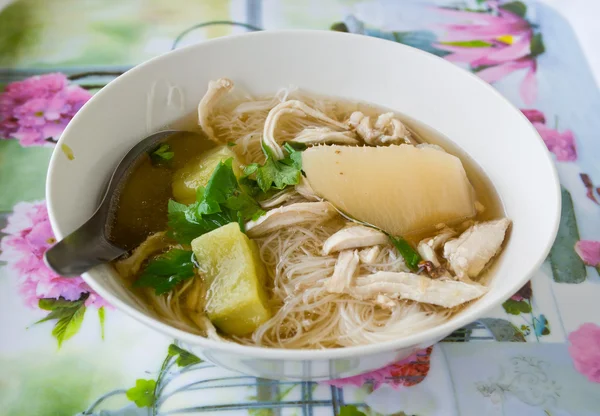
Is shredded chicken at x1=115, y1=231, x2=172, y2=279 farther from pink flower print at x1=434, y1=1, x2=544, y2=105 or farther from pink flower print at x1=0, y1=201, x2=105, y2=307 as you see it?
pink flower print at x1=434, y1=1, x2=544, y2=105

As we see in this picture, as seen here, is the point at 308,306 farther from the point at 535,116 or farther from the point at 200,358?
the point at 535,116

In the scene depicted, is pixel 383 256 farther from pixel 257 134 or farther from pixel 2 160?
pixel 2 160

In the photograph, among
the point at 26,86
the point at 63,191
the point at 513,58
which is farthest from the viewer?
the point at 513,58

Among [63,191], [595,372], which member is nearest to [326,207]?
[63,191]

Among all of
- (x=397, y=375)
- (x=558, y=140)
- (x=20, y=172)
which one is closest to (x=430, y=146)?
(x=558, y=140)

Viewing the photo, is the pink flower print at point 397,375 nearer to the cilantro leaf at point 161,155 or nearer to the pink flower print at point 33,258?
the pink flower print at point 33,258

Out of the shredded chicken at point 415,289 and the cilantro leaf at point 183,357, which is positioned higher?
the shredded chicken at point 415,289

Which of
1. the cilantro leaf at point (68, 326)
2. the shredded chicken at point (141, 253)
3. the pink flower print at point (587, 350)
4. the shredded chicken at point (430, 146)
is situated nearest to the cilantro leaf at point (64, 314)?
the cilantro leaf at point (68, 326)
